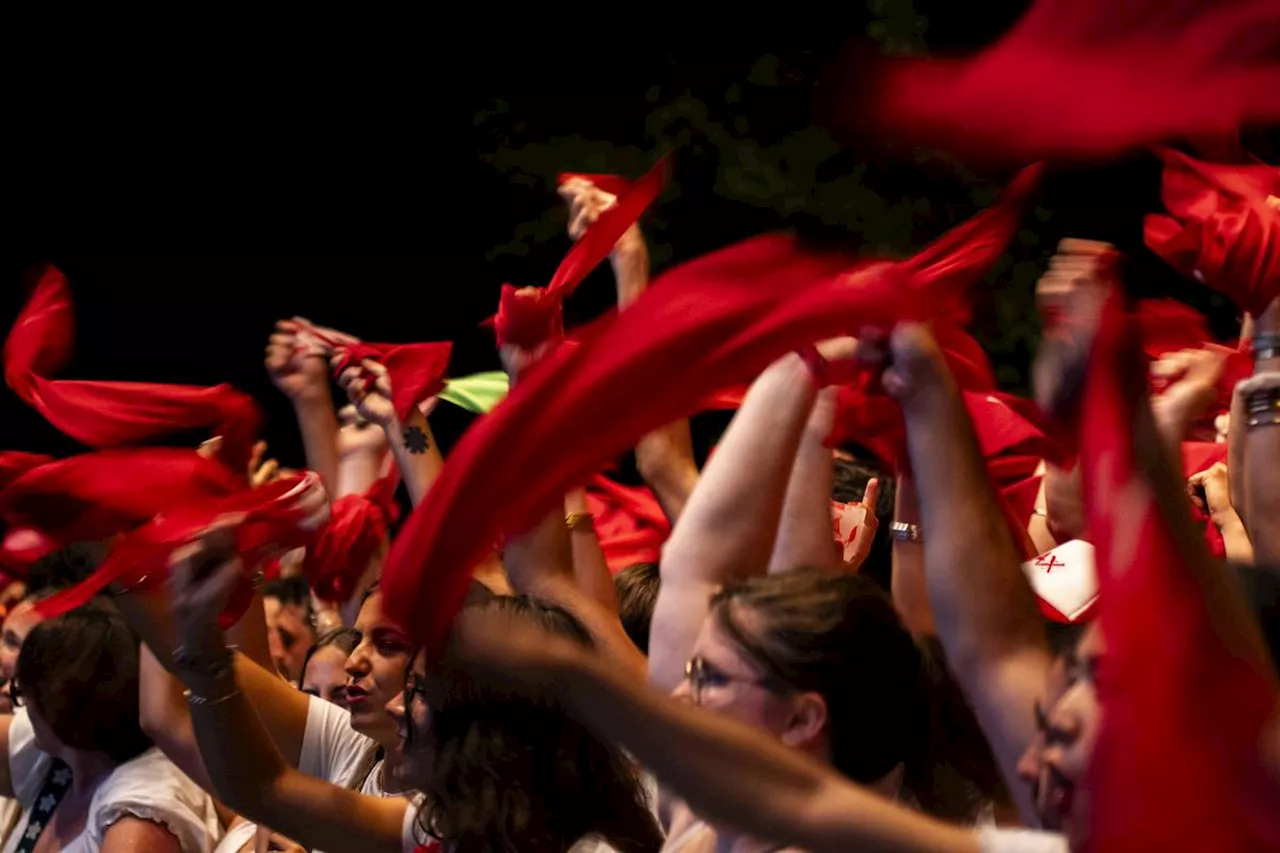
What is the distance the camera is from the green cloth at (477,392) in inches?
148

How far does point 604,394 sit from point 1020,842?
52cm

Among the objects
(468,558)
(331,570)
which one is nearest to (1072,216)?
(331,570)

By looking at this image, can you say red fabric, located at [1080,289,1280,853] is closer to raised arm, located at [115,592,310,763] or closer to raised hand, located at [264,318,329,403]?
raised arm, located at [115,592,310,763]

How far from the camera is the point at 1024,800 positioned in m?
1.67

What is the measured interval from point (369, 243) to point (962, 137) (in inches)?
201

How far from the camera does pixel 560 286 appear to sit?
277 centimetres

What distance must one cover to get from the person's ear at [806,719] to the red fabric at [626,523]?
1671 millimetres

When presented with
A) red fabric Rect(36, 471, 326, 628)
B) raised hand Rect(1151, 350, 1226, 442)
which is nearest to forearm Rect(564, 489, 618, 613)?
red fabric Rect(36, 471, 326, 628)

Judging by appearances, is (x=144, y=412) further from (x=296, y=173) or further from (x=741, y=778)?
(x=296, y=173)

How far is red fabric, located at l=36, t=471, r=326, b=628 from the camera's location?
2.43 meters

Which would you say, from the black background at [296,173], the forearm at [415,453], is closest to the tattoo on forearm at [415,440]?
the forearm at [415,453]

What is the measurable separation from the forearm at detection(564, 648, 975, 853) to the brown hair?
2141 millimetres

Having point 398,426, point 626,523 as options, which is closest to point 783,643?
point 398,426

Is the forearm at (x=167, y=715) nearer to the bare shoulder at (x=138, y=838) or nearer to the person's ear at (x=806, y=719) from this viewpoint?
the bare shoulder at (x=138, y=838)
